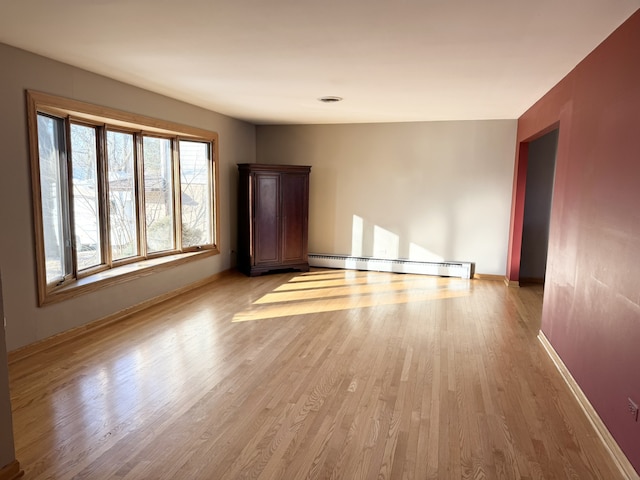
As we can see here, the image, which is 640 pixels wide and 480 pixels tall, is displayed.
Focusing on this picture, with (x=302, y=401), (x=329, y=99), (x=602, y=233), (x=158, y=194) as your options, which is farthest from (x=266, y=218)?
(x=602, y=233)

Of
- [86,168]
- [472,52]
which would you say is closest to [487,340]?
[472,52]

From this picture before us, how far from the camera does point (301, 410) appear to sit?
268 cm

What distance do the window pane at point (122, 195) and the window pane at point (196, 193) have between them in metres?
0.83

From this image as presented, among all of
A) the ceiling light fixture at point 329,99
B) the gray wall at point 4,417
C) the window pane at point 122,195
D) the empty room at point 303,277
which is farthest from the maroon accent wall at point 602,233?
the window pane at point 122,195

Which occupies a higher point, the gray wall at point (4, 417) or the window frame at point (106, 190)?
the window frame at point (106, 190)

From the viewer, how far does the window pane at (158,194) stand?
5.12 m

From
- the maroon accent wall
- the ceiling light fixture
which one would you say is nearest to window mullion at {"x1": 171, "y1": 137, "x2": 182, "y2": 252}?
the ceiling light fixture

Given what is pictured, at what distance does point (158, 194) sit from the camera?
17.3ft

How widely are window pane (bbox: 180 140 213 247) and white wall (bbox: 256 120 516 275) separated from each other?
62.3 inches

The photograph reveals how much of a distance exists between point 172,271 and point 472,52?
3.97m

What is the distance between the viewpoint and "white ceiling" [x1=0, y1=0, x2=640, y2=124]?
2.27m

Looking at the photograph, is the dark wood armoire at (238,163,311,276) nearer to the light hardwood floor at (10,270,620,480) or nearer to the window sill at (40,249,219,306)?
the window sill at (40,249,219,306)

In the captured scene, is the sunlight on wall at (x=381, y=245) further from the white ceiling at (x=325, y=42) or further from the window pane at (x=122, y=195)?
the window pane at (x=122, y=195)

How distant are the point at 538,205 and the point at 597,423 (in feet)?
14.1
